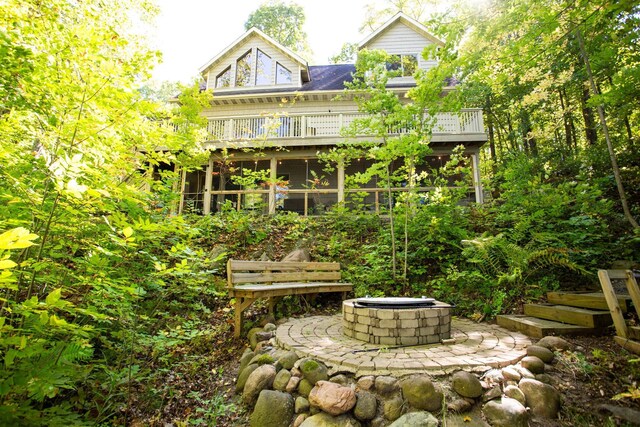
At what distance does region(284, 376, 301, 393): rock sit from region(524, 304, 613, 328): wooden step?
3.25m

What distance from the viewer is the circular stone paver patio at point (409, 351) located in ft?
8.79

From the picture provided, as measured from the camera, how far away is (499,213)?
6.80 metres

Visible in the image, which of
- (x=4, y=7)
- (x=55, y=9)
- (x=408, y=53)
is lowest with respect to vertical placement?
(x=4, y=7)

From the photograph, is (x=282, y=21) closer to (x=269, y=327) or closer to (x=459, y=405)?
(x=269, y=327)

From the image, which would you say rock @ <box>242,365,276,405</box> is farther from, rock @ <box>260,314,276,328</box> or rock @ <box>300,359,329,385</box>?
rock @ <box>260,314,276,328</box>

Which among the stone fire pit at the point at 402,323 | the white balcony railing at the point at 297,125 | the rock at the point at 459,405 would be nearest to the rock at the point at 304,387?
the stone fire pit at the point at 402,323

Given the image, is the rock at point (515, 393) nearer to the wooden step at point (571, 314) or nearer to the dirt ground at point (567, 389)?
the dirt ground at point (567, 389)

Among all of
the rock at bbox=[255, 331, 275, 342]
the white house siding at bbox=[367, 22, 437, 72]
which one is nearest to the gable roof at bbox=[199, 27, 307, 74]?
the white house siding at bbox=[367, 22, 437, 72]

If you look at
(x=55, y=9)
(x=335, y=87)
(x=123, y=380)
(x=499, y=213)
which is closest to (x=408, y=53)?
(x=335, y=87)

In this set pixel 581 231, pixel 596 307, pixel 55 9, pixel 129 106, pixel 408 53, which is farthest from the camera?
pixel 408 53

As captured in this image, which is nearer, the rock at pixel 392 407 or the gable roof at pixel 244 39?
the rock at pixel 392 407

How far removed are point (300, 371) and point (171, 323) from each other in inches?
104

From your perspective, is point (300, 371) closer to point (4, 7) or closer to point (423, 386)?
point (423, 386)

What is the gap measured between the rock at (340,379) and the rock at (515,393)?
1.27m
